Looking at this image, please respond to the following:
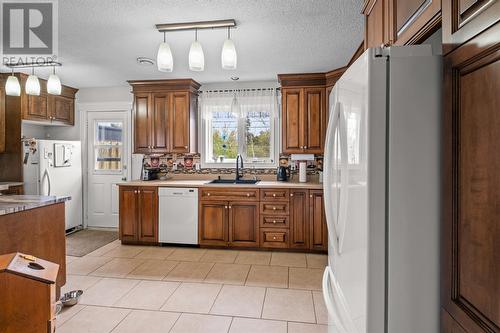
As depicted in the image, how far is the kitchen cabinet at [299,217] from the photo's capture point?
384cm

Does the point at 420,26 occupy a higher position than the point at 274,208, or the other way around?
the point at 420,26

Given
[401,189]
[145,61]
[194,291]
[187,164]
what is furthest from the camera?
[187,164]

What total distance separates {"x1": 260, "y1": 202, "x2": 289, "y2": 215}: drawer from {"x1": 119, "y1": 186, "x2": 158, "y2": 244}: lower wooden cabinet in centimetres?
150

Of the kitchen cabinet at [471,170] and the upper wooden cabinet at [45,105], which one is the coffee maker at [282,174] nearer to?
the kitchen cabinet at [471,170]

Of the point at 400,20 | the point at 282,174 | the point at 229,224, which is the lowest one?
the point at 229,224

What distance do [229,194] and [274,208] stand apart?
629 millimetres

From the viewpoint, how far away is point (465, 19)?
83 centimetres

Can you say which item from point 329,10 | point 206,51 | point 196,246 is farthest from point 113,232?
point 329,10

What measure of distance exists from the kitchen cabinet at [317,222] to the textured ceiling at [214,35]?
1685 millimetres

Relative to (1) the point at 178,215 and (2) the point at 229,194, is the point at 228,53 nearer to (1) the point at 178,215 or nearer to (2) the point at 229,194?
(2) the point at 229,194

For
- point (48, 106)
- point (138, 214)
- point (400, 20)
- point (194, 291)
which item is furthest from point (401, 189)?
point (48, 106)

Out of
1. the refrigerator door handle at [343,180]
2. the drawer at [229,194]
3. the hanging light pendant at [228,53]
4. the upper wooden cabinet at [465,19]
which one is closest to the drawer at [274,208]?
the drawer at [229,194]

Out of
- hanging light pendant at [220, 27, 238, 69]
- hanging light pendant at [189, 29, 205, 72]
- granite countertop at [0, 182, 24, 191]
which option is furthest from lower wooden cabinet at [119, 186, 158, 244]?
hanging light pendant at [220, 27, 238, 69]

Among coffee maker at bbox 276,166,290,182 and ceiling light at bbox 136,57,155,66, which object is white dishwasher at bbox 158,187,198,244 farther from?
ceiling light at bbox 136,57,155,66
